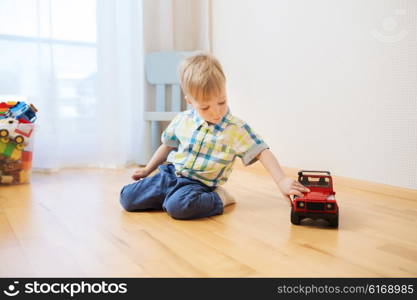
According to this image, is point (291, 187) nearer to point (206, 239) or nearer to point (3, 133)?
point (206, 239)

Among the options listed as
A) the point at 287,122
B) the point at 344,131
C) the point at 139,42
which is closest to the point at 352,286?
the point at 344,131

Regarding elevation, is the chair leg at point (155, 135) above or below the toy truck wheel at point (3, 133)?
below

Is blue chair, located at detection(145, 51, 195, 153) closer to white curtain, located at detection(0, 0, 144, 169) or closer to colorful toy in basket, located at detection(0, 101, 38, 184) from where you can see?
white curtain, located at detection(0, 0, 144, 169)

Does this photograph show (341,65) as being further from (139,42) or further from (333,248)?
(139,42)

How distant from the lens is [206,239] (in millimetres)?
909

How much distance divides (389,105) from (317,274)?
0.83 m

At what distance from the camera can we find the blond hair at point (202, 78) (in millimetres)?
1054

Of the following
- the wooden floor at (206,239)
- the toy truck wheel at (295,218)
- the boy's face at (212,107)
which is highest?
the boy's face at (212,107)

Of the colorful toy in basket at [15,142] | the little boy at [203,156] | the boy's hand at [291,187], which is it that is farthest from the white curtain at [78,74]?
the boy's hand at [291,187]

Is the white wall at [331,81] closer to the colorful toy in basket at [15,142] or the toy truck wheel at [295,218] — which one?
the toy truck wheel at [295,218]

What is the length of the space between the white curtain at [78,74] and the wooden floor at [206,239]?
0.51m

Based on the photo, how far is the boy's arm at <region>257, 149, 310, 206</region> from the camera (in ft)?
3.36

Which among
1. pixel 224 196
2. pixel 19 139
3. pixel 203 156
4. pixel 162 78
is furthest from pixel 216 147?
pixel 162 78

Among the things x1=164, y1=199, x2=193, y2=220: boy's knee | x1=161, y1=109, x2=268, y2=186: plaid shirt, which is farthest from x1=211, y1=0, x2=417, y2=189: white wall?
x1=164, y1=199, x2=193, y2=220: boy's knee
